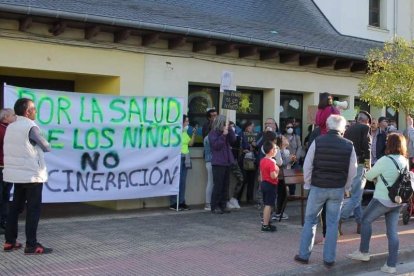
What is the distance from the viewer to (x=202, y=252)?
23.4 feet

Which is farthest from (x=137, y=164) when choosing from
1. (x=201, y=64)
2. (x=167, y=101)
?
(x=201, y=64)

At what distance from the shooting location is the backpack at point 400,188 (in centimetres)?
649

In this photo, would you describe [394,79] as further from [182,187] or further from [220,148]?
[182,187]

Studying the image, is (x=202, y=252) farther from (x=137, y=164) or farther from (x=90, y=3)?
(x=90, y=3)

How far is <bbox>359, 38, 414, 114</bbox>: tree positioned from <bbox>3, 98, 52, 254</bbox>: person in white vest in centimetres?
752

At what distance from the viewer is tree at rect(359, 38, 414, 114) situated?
435 inches

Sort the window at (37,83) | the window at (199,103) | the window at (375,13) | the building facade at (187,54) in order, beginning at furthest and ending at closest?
1. the window at (375,13)
2. the window at (199,103)
3. the window at (37,83)
4. the building facade at (187,54)

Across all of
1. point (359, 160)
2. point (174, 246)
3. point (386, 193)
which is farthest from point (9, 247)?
point (359, 160)

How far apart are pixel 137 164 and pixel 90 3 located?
317 centimetres

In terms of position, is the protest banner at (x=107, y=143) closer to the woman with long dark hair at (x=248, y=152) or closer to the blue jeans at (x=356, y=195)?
the woman with long dark hair at (x=248, y=152)

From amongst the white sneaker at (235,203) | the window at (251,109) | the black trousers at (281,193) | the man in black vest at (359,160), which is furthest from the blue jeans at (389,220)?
the window at (251,109)

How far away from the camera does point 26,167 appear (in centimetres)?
654

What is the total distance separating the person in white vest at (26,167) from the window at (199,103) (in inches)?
206

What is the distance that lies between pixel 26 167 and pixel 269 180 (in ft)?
12.7
